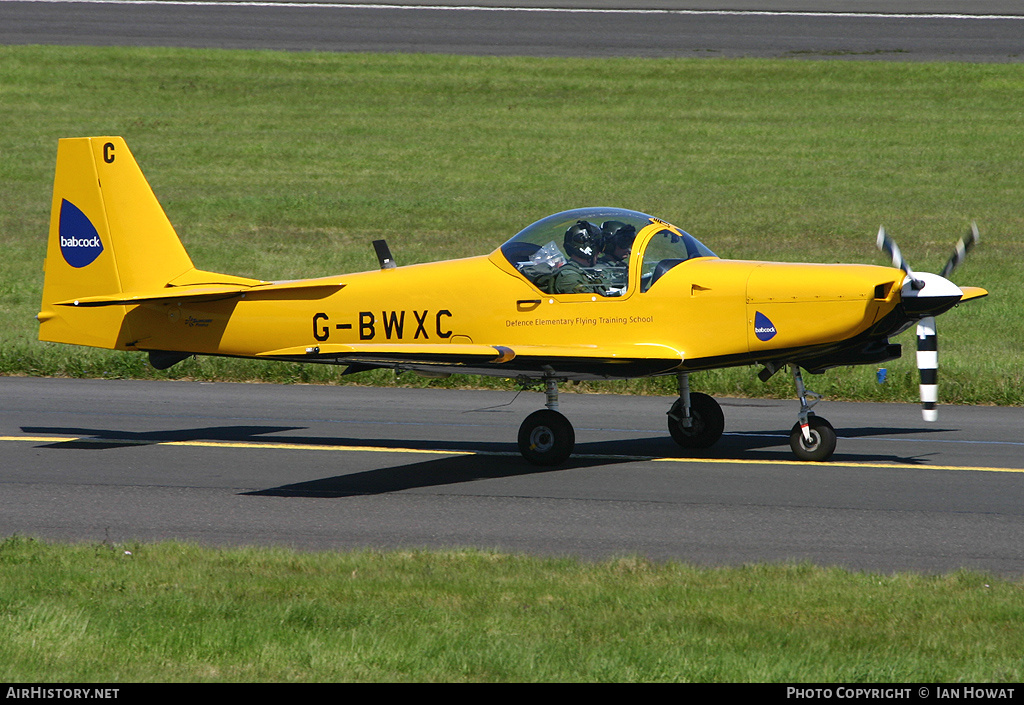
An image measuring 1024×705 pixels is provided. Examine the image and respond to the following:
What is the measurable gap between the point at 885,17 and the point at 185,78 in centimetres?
2287

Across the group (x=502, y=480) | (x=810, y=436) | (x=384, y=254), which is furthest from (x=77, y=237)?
(x=810, y=436)

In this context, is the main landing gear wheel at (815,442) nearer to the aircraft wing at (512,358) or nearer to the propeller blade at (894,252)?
the aircraft wing at (512,358)

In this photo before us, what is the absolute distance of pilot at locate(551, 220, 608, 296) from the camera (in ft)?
35.0

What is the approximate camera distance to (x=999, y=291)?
2075cm

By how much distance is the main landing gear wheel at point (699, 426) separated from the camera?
37.8 ft

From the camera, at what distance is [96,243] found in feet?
39.8

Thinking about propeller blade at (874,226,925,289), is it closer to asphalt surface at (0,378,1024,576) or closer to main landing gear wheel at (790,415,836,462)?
main landing gear wheel at (790,415,836,462)

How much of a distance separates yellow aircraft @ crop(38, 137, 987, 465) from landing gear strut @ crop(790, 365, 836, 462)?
20mm

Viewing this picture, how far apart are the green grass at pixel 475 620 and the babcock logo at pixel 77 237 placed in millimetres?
5064

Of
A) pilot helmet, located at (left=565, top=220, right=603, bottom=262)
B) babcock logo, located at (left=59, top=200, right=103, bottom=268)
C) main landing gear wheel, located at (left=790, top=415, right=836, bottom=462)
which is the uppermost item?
babcock logo, located at (left=59, top=200, right=103, bottom=268)

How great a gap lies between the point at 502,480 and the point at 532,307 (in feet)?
5.52

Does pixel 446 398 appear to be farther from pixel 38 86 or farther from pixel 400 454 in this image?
pixel 38 86

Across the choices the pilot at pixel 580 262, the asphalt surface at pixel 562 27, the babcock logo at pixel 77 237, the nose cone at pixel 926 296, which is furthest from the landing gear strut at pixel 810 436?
the asphalt surface at pixel 562 27

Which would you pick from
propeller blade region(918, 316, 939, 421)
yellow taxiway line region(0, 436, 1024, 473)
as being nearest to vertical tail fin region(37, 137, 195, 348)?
yellow taxiway line region(0, 436, 1024, 473)
